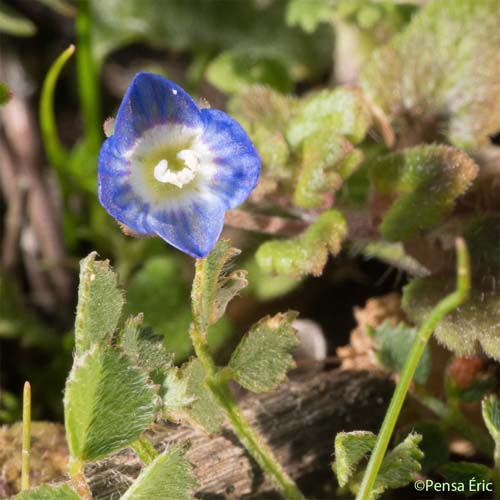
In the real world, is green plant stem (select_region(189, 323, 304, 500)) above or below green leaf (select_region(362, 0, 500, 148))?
below

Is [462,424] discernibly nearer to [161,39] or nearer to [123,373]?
[123,373]

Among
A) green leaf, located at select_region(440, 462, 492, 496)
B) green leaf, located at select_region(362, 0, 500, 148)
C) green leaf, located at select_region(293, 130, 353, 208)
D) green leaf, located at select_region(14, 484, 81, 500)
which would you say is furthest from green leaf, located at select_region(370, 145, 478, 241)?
green leaf, located at select_region(14, 484, 81, 500)

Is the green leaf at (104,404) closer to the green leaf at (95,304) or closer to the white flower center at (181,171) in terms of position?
the green leaf at (95,304)

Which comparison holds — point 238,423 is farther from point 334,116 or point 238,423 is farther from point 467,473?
point 334,116

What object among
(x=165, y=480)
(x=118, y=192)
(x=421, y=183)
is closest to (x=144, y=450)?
(x=165, y=480)

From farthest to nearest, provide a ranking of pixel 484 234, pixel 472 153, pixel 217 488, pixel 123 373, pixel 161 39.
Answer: pixel 161 39
pixel 472 153
pixel 484 234
pixel 217 488
pixel 123 373

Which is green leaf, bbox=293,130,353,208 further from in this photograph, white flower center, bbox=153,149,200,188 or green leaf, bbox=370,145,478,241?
white flower center, bbox=153,149,200,188

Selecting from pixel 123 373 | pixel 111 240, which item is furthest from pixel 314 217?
pixel 123 373
